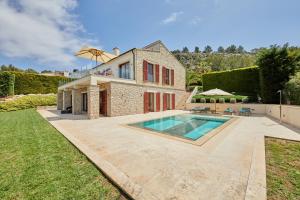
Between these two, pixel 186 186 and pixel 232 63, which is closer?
pixel 186 186

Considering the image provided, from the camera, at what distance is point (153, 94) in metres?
17.9

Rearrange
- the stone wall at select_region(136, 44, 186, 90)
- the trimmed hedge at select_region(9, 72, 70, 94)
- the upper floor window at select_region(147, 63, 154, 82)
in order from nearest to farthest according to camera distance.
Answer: the stone wall at select_region(136, 44, 186, 90), the upper floor window at select_region(147, 63, 154, 82), the trimmed hedge at select_region(9, 72, 70, 94)

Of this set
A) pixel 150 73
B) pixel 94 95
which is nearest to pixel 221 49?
pixel 150 73

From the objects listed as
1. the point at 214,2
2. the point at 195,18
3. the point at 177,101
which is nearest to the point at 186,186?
the point at 214,2

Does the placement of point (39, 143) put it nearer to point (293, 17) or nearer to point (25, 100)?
point (293, 17)

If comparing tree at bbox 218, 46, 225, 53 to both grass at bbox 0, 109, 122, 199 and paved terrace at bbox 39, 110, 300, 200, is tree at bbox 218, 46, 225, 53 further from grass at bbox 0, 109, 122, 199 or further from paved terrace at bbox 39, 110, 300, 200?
grass at bbox 0, 109, 122, 199

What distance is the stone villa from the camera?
43.6 ft

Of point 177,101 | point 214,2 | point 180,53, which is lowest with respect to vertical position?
point 177,101

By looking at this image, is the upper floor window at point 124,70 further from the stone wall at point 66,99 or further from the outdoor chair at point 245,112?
the outdoor chair at point 245,112

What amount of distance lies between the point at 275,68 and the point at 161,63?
472 inches

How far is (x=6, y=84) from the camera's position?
2200cm

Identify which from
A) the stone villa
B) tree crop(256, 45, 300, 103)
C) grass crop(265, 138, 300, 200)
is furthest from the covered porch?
tree crop(256, 45, 300, 103)

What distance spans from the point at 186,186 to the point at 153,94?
15.3m

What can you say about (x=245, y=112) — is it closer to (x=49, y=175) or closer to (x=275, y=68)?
(x=275, y=68)
